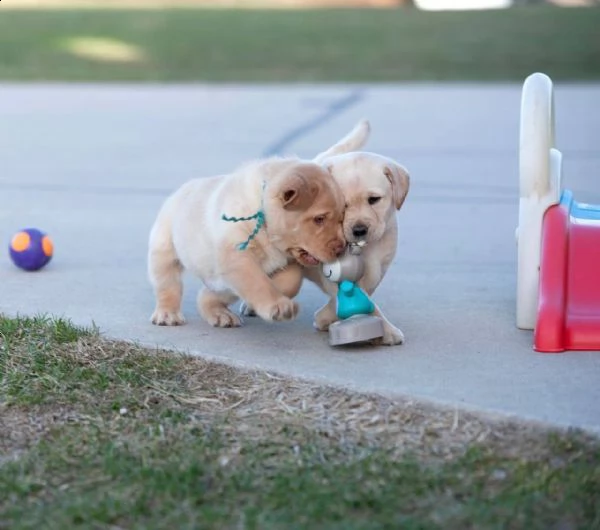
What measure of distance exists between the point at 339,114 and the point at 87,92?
3777 mm

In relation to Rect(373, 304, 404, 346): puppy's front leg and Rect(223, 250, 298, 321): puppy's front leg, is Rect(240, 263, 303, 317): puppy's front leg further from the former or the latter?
Rect(373, 304, 404, 346): puppy's front leg

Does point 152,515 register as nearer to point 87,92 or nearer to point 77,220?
point 77,220

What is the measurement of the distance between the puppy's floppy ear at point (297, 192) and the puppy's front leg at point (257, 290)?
301mm

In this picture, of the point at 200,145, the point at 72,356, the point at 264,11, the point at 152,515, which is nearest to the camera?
the point at 152,515

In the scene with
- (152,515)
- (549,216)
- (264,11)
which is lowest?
(152,515)

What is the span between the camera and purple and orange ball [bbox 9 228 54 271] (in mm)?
5996

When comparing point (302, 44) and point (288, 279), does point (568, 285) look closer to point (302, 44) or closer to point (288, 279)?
point (288, 279)

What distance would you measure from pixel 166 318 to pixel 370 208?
41.8 inches

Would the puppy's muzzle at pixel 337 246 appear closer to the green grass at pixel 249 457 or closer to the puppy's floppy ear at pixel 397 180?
the puppy's floppy ear at pixel 397 180

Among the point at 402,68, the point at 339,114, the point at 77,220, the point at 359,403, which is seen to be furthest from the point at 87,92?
the point at 359,403

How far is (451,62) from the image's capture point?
696 inches

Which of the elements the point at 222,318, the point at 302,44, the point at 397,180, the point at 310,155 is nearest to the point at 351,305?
the point at 397,180

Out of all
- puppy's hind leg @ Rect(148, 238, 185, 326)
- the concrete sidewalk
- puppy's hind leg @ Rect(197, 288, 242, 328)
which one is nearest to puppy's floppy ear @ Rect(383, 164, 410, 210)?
the concrete sidewalk

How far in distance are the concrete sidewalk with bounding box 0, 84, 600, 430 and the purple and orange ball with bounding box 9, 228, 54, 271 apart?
0.07 m
